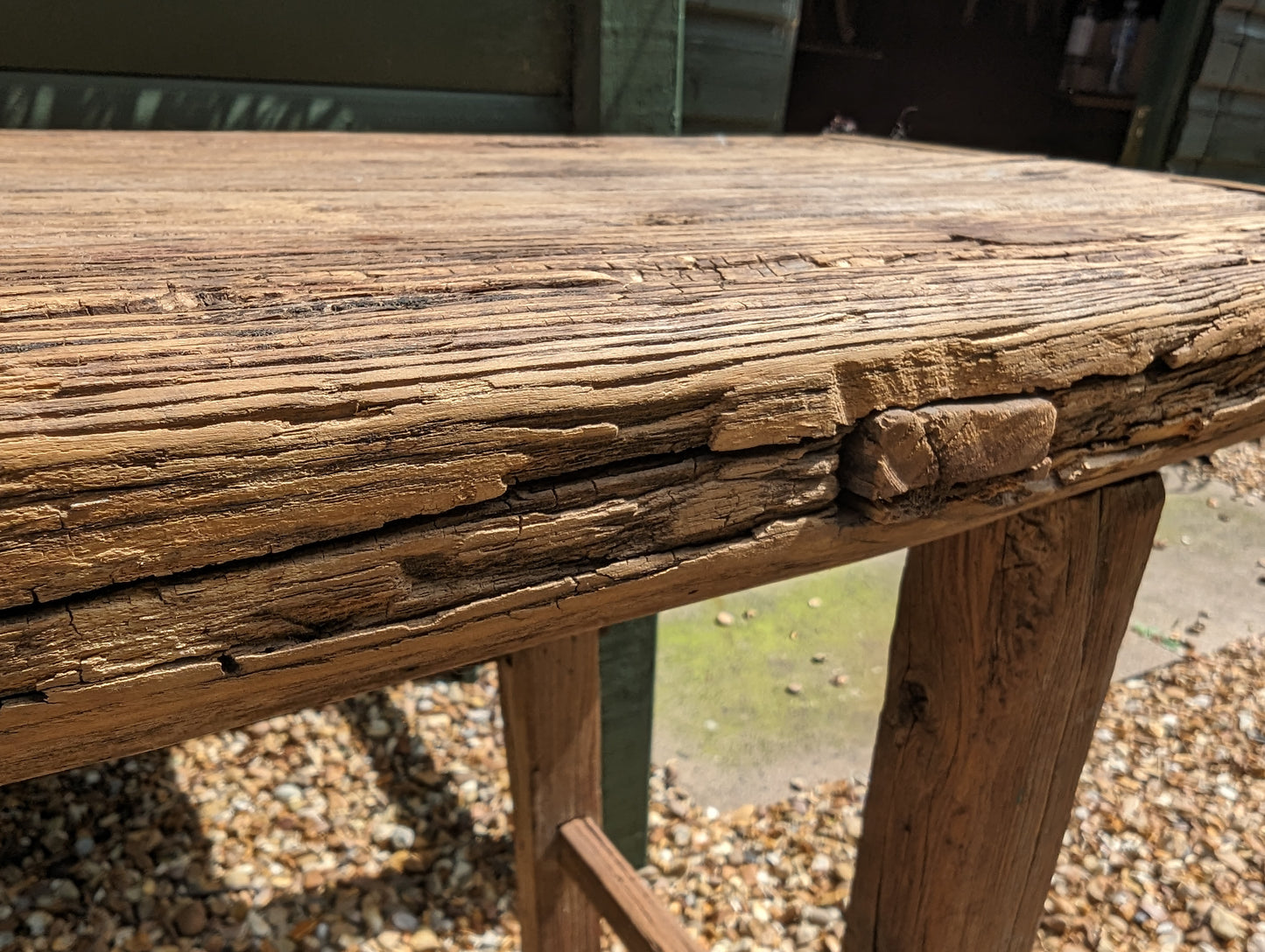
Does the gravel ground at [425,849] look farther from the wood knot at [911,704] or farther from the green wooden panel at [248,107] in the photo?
the green wooden panel at [248,107]

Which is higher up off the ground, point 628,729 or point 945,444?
point 945,444

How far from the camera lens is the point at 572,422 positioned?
50cm

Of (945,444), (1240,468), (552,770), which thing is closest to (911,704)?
(945,444)

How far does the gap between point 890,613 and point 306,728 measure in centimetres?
245

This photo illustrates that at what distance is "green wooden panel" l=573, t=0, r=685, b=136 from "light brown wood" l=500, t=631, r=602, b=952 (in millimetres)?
1098

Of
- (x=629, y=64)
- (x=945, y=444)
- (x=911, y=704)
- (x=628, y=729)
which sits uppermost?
(x=629, y=64)

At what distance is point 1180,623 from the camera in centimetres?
385

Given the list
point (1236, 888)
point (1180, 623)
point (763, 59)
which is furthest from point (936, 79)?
point (1236, 888)

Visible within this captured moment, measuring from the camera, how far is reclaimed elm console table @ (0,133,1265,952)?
0.43 metres

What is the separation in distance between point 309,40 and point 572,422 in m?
1.64

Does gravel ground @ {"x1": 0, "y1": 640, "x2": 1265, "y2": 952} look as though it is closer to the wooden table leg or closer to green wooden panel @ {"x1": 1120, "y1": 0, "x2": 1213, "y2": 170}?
the wooden table leg

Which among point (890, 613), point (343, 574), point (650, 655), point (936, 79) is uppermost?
point (343, 574)

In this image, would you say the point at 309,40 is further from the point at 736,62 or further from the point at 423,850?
the point at 423,850

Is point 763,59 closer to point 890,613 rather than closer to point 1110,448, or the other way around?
point 1110,448
